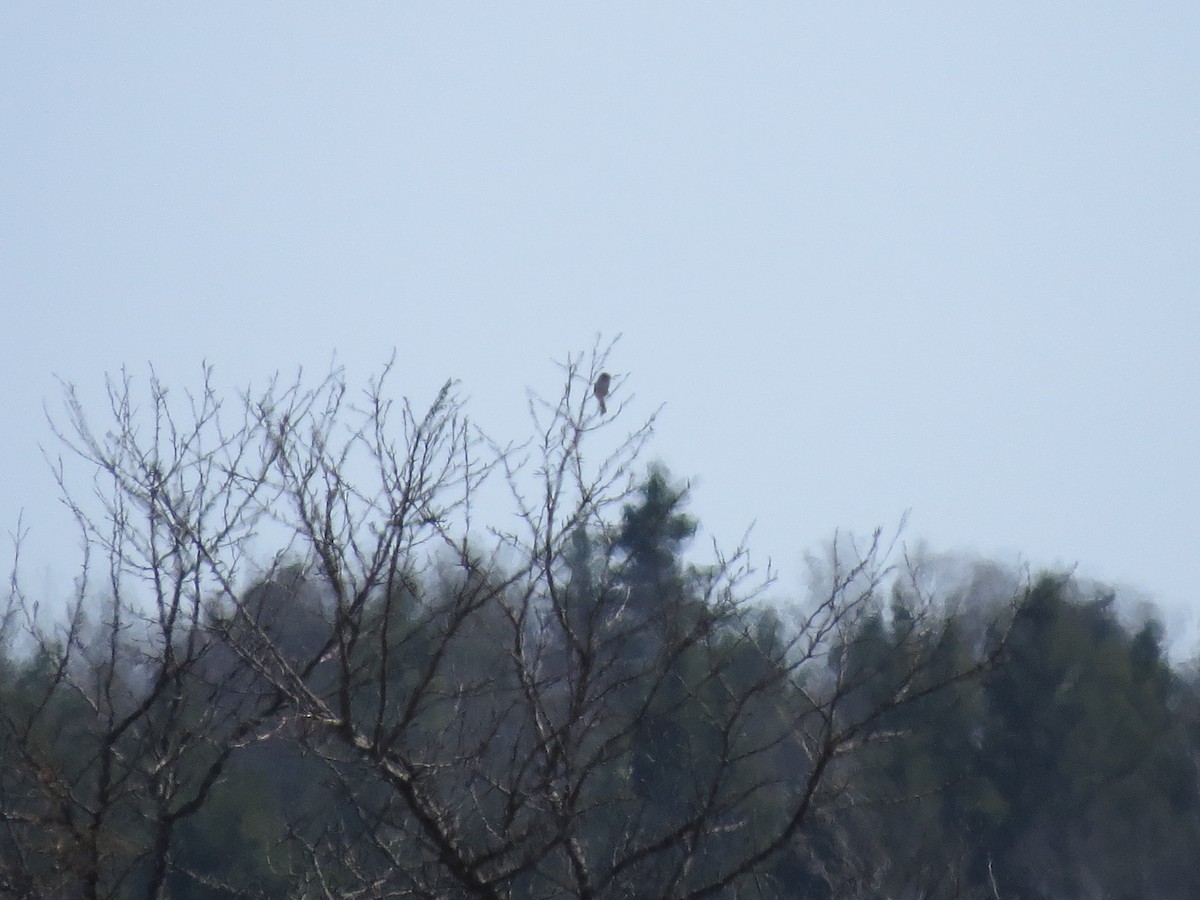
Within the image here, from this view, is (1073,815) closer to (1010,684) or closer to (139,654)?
(1010,684)

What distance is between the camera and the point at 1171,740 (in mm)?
23125

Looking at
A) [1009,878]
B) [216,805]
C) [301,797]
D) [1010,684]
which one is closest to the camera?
[216,805]

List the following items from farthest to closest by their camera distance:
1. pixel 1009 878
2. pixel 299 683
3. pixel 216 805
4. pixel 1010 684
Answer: pixel 1010 684
pixel 1009 878
pixel 216 805
pixel 299 683

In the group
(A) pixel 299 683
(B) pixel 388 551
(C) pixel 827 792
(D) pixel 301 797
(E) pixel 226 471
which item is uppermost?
(D) pixel 301 797

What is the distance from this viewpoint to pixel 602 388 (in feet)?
21.2

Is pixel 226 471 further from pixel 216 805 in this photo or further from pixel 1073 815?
pixel 1073 815

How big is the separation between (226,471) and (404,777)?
5.61 ft

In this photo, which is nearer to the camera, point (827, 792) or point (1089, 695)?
point (827, 792)

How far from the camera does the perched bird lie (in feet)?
19.9

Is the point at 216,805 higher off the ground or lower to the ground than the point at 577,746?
higher

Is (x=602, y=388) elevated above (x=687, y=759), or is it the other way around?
(x=602, y=388)

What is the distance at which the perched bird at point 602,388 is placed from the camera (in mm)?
6051

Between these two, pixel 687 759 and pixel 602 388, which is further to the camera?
pixel 687 759

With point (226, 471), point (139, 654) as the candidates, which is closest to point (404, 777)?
point (226, 471)
